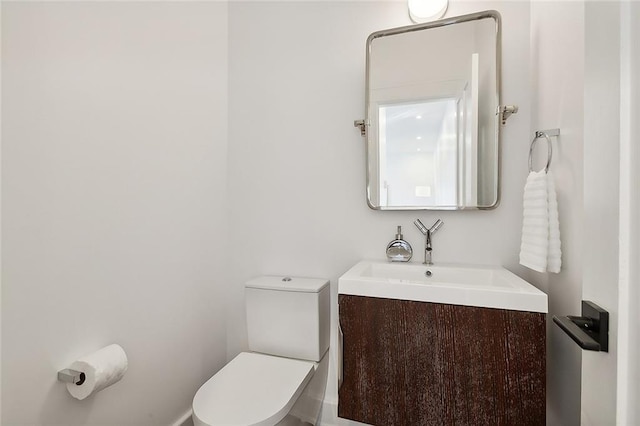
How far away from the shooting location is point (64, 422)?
104 centimetres

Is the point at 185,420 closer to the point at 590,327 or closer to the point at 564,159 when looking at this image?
the point at 590,327

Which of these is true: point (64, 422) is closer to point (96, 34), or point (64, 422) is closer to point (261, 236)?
point (261, 236)

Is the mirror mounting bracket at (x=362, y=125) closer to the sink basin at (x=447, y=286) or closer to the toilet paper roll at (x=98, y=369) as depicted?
the sink basin at (x=447, y=286)

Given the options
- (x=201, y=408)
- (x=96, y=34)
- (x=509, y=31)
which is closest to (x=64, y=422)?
(x=201, y=408)

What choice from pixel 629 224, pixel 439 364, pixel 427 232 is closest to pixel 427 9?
pixel 427 232

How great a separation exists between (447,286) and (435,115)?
80 cm

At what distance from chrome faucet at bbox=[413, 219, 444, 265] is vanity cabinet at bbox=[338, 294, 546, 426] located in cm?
41

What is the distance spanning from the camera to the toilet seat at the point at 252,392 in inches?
42.2

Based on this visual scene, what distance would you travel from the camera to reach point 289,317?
59.8 inches

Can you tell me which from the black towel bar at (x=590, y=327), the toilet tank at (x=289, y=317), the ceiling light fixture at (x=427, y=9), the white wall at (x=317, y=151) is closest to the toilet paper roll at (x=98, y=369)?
the toilet tank at (x=289, y=317)

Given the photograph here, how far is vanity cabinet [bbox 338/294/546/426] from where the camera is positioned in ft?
3.30

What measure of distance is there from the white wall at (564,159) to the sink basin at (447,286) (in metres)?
0.14

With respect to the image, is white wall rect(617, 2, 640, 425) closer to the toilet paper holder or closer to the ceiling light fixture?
the ceiling light fixture

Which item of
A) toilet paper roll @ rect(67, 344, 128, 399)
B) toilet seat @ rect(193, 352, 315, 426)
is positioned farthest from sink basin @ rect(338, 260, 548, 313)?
toilet paper roll @ rect(67, 344, 128, 399)
